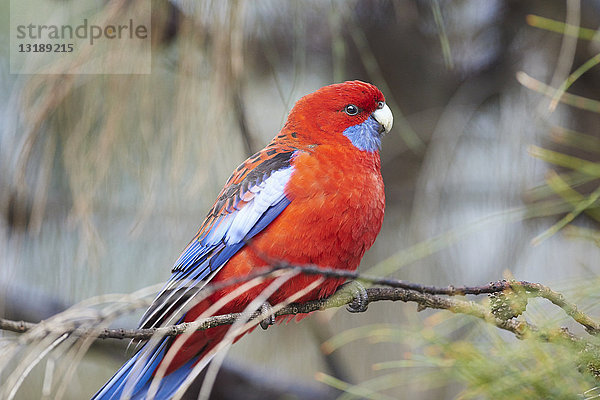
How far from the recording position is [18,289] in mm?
2199

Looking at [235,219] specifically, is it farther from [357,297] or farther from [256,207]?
[357,297]

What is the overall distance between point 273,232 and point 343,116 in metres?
0.49

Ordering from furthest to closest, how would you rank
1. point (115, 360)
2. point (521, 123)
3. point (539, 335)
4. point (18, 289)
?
point (521, 123) < point (115, 360) < point (18, 289) < point (539, 335)

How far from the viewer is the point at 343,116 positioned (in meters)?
2.09

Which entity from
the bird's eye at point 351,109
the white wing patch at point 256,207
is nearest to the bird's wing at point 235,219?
the white wing patch at point 256,207

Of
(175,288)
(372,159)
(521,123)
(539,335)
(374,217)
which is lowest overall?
(539,335)

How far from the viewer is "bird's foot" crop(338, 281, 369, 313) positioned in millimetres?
1681

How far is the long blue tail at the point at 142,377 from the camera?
1.71 m

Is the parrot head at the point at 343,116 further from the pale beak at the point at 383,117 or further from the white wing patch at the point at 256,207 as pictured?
the white wing patch at the point at 256,207

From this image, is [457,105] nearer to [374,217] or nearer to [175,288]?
[374,217]

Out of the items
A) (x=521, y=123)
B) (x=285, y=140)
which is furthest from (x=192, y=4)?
(x=521, y=123)

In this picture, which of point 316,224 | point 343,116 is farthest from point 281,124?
point 316,224

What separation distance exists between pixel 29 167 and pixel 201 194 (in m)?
0.59

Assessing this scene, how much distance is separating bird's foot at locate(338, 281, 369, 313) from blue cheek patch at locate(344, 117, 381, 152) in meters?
0.46
